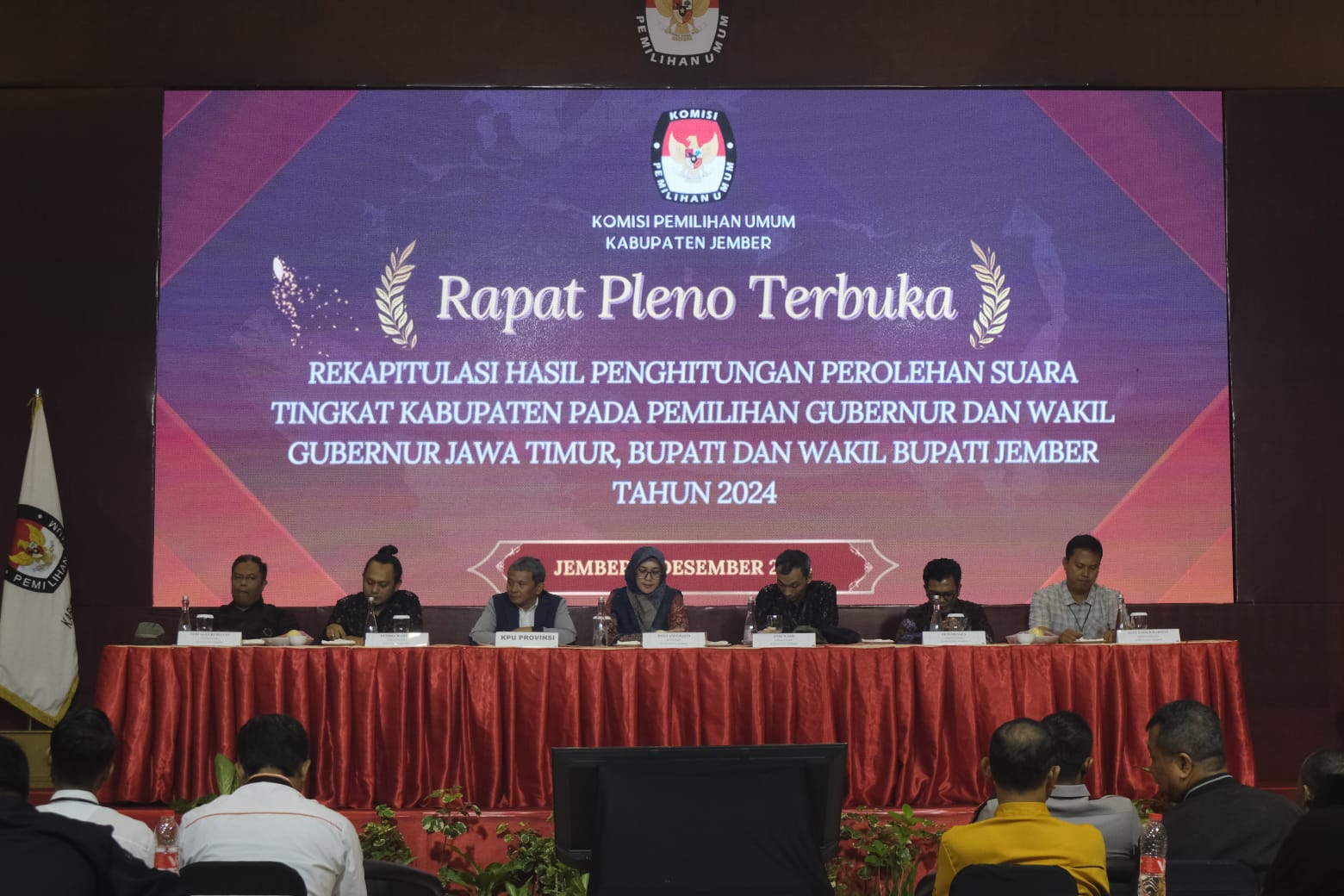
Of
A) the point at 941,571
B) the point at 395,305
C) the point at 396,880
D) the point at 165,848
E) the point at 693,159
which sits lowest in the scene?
the point at 396,880

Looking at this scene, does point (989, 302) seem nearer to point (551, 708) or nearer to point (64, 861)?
point (551, 708)

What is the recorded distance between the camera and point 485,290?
19.8 feet

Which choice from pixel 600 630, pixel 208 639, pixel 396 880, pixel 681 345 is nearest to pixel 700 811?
pixel 396 880

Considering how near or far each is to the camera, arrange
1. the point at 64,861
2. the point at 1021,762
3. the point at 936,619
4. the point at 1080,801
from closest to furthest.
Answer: the point at 64,861 < the point at 1021,762 < the point at 1080,801 < the point at 936,619

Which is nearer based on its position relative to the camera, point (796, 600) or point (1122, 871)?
point (1122, 871)

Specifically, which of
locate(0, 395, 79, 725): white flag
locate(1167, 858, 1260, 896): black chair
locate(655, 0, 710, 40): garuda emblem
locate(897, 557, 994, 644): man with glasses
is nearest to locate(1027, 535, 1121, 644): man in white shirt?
locate(897, 557, 994, 644): man with glasses

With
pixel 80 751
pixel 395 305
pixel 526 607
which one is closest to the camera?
pixel 80 751

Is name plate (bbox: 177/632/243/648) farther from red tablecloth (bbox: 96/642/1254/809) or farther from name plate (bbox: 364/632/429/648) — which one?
name plate (bbox: 364/632/429/648)

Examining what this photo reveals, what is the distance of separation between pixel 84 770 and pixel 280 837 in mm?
454

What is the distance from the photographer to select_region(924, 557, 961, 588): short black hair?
16.4ft

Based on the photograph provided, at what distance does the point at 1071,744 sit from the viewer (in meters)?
2.86

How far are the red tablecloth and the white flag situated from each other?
5.17 feet

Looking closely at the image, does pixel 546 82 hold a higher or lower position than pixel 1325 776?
higher

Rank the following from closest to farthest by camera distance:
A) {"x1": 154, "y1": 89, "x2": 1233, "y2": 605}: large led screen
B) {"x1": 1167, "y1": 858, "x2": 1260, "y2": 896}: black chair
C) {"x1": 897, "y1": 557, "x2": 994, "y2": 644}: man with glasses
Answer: {"x1": 1167, "y1": 858, "x2": 1260, "y2": 896}: black chair → {"x1": 897, "y1": 557, "x2": 994, "y2": 644}: man with glasses → {"x1": 154, "y1": 89, "x2": 1233, "y2": 605}: large led screen
